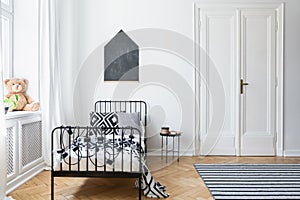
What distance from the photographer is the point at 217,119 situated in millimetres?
4664

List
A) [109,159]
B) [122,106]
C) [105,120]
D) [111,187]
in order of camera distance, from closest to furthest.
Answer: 1. [109,159]
2. [111,187]
3. [105,120]
4. [122,106]

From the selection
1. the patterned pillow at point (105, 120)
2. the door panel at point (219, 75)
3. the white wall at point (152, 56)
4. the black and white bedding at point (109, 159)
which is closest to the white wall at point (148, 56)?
the white wall at point (152, 56)

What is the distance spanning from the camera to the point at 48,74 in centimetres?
379

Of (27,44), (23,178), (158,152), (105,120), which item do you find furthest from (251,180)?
(27,44)

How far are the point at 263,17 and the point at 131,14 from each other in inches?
80.6

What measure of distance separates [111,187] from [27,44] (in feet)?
7.03

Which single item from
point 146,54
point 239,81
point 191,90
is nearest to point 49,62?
point 146,54

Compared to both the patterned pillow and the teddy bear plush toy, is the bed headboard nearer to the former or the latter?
the patterned pillow

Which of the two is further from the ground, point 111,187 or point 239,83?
point 239,83

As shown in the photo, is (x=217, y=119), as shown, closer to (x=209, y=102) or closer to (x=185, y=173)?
(x=209, y=102)

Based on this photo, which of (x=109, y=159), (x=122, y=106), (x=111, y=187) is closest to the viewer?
(x=109, y=159)

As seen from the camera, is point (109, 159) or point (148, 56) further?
Result: point (148, 56)

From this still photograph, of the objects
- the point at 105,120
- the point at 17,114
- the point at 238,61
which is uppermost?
the point at 238,61

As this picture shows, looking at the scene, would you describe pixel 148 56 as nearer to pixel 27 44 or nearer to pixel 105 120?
pixel 105 120
